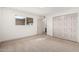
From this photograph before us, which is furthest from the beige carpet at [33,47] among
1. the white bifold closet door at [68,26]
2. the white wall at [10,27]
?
the white bifold closet door at [68,26]

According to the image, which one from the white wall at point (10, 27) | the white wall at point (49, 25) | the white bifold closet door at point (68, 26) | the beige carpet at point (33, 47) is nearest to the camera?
the beige carpet at point (33, 47)

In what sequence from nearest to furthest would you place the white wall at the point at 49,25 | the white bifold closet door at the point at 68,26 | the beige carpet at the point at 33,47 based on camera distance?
the beige carpet at the point at 33,47 < the white bifold closet door at the point at 68,26 < the white wall at the point at 49,25

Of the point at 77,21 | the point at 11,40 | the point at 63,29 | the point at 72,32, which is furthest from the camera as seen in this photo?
the point at 63,29

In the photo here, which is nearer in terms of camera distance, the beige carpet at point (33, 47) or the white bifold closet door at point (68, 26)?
the beige carpet at point (33, 47)

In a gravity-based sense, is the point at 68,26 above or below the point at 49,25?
below

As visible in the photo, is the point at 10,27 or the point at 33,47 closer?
the point at 33,47

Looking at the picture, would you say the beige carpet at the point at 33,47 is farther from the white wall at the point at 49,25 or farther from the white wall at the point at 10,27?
the white wall at the point at 49,25

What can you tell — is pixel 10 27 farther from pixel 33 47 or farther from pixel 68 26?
pixel 68 26

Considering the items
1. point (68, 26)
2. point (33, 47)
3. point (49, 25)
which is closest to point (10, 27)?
point (33, 47)
